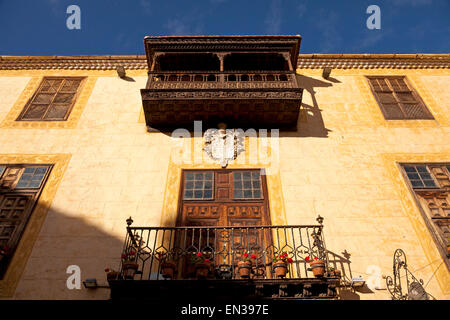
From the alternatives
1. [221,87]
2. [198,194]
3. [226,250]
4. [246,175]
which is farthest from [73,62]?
[226,250]

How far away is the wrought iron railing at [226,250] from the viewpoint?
20.2ft

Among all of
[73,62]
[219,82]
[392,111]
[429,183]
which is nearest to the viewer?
[429,183]

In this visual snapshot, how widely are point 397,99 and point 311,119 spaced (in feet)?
9.03

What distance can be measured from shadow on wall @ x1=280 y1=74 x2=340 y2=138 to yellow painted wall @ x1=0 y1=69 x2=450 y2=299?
0.04 m

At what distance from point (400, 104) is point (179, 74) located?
6.21m

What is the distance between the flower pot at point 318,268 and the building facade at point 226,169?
0.42 ft

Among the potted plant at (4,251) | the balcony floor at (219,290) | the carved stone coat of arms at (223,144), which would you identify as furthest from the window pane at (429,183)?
the potted plant at (4,251)

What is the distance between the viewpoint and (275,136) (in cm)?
896

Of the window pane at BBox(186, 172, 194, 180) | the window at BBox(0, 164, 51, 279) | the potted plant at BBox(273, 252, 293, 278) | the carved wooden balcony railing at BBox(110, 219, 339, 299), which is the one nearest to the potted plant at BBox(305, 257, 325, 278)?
the carved wooden balcony railing at BBox(110, 219, 339, 299)

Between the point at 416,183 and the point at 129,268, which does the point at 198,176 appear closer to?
the point at 129,268

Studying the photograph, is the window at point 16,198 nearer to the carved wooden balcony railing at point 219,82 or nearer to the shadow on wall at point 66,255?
the shadow on wall at point 66,255

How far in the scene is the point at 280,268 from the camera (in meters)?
5.79

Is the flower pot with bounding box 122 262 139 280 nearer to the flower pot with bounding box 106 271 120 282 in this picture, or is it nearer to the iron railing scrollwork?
the flower pot with bounding box 106 271 120 282

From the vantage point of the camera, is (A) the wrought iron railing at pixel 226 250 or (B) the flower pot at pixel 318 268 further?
(A) the wrought iron railing at pixel 226 250
